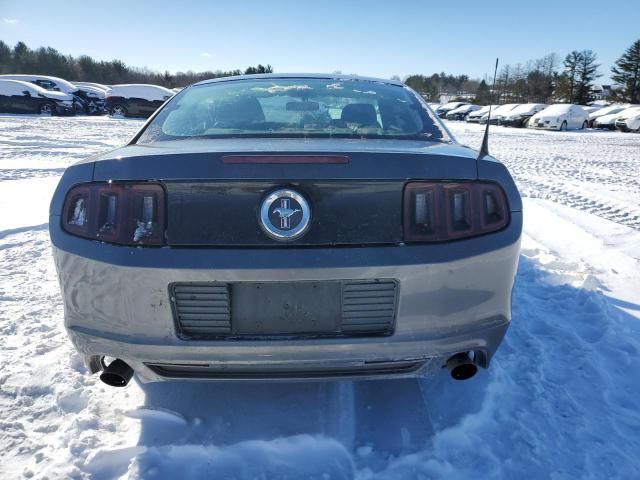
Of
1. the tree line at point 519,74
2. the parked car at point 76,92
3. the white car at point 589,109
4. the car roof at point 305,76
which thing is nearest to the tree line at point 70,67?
the tree line at point 519,74

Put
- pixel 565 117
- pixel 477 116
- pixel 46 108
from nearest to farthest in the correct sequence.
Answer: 1. pixel 46 108
2. pixel 565 117
3. pixel 477 116

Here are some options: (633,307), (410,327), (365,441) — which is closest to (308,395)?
(365,441)

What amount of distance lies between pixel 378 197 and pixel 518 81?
52623mm

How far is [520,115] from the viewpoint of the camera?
2839 cm

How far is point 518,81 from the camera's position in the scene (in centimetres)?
4819

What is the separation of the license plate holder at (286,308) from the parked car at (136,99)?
24.9 m

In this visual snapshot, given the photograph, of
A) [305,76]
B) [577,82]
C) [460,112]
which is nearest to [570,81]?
[577,82]

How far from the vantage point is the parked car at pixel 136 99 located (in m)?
24.6

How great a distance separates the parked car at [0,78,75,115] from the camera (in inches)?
910

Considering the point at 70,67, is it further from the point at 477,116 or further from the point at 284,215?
the point at 284,215

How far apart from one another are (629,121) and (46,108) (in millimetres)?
28963

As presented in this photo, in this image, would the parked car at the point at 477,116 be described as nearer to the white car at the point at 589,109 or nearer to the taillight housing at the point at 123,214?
the white car at the point at 589,109

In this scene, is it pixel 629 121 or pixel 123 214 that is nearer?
pixel 123 214

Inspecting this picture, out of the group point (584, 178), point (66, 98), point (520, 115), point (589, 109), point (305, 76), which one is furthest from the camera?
point (589, 109)
